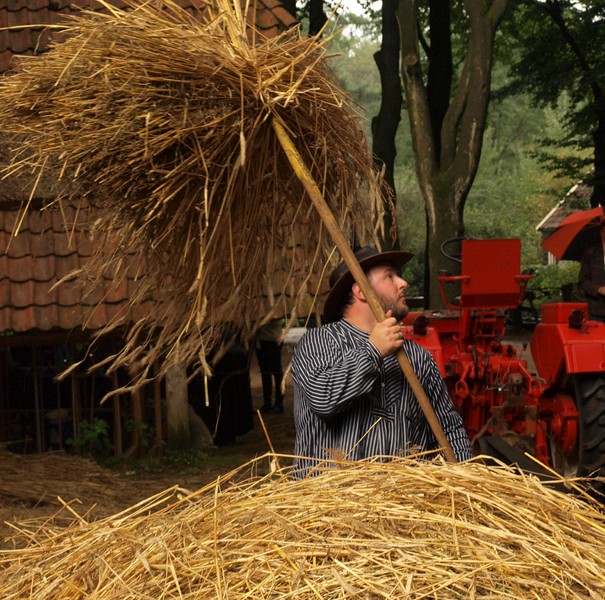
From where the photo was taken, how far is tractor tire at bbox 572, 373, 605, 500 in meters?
6.83

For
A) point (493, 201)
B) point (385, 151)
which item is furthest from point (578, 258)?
point (493, 201)

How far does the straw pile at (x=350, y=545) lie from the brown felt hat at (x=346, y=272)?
1627 mm

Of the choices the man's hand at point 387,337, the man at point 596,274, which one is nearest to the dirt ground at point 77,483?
the man at point 596,274

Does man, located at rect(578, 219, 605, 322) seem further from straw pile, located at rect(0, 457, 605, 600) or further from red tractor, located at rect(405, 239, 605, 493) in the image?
straw pile, located at rect(0, 457, 605, 600)

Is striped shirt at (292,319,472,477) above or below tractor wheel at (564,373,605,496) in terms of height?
above

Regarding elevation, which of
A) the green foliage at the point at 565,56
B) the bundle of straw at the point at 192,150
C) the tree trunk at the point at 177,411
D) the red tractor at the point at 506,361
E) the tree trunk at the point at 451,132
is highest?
the green foliage at the point at 565,56

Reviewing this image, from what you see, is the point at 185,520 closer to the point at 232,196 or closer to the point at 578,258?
the point at 232,196

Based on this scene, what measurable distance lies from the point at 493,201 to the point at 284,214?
51311mm

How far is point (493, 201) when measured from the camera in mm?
54344

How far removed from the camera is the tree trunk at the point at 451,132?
13.2 metres

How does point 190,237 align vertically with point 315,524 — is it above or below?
above

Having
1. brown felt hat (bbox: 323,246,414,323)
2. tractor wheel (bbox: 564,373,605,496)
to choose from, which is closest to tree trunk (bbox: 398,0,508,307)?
tractor wheel (bbox: 564,373,605,496)

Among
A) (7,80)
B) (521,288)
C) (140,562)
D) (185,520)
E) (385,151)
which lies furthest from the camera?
(385,151)

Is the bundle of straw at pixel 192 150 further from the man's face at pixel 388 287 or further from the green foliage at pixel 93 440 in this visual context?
the green foliage at pixel 93 440
